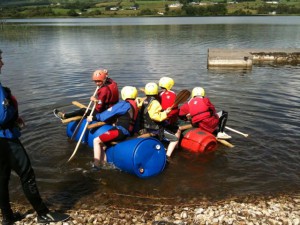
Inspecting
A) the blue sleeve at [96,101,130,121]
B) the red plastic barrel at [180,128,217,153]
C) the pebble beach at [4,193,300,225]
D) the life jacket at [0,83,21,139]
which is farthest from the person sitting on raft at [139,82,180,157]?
the life jacket at [0,83,21,139]

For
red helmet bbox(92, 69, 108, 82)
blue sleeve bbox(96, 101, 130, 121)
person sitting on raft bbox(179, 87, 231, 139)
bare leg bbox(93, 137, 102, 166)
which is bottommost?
bare leg bbox(93, 137, 102, 166)

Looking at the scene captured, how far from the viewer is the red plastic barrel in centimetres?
888

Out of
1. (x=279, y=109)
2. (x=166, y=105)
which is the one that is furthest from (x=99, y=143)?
(x=279, y=109)

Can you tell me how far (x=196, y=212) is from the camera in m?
6.17

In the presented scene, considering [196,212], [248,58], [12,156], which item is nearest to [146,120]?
[196,212]

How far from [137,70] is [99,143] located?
13.8 metres

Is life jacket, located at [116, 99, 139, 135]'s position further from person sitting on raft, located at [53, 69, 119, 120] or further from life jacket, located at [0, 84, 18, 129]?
life jacket, located at [0, 84, 18, 129]

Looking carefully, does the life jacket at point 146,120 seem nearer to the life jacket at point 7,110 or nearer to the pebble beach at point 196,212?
the pebble beach at point 196,212

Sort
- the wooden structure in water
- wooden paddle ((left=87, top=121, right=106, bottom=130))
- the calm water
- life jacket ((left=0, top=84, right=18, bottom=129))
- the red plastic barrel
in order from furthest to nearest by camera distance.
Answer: the wooden structure in water
the red plastic barrel
wooden paddle ((left=87, top=121, right=106, bottom=130))
the calm water
life jacket ((left=0, top=84, right=18, bottom=129))

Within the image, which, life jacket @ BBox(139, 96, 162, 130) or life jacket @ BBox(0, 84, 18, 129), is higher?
life jacket @ BBox(0, 84, 18, 129)

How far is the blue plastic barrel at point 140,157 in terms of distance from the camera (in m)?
7.46

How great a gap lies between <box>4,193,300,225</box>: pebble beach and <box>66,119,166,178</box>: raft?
1103mm

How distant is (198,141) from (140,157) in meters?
2.07

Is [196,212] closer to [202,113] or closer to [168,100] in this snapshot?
Answer: [202,113]
